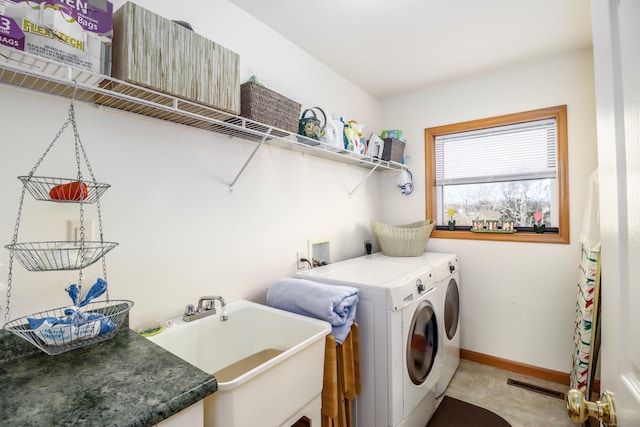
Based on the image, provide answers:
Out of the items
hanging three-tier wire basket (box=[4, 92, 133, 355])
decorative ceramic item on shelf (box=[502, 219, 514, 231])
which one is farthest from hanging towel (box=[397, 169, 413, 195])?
hanging three-tier wire basket (box=[4, 92, 133, 355])

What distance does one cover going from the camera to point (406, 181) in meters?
2.81

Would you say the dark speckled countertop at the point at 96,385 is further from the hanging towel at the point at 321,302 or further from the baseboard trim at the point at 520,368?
the baseboard trim at the point at 520,368

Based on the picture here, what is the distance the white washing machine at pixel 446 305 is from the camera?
2109 millimetres

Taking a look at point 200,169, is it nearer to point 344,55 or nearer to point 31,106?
point 31,106

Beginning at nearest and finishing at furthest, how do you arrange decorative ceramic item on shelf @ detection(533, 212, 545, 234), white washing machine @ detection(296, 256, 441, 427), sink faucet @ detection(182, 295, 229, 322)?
sink faucet @ detection(182, 295, 229, 322), white washing machine @ detection(296, 256, 441, 427), decorative ceramic item on shelf @ detection(533, 212, 545, 234)

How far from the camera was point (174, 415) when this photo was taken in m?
0.69

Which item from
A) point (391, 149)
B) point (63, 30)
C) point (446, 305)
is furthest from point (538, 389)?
point (63, 30)

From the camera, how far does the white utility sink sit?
92 cm

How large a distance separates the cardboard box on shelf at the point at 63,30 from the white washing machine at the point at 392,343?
139 cm

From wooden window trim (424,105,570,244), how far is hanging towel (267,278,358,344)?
5.21ft

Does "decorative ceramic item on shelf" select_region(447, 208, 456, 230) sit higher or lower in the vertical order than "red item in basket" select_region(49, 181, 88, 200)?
lower

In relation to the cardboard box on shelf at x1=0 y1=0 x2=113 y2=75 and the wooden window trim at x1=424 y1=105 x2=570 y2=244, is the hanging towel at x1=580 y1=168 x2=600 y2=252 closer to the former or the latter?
the wooden window trim at x1=424 y1=105 x2=570 y2=244

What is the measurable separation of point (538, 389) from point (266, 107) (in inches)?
106

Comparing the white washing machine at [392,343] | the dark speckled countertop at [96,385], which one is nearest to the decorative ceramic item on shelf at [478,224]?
the white washing machine at [392,343]
